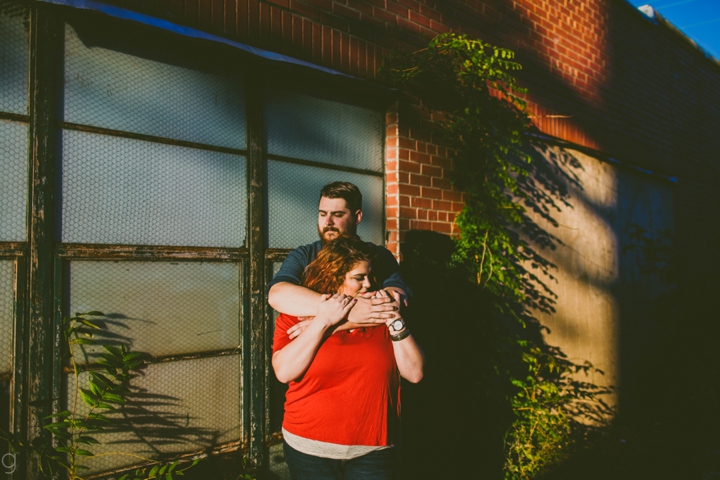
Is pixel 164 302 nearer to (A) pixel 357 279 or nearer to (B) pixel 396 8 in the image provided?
(A) pixel 357 279

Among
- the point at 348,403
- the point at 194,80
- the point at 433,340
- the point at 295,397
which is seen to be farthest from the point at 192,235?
the point at 433,340

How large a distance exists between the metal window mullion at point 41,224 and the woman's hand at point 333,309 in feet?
4.20

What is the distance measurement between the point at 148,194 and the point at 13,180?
1.89 feet

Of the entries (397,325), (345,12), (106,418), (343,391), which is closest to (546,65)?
(345,12)

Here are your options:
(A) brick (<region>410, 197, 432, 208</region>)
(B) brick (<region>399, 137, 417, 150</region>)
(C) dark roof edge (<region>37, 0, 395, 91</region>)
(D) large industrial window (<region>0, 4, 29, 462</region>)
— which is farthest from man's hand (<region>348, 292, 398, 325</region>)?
(B) brick (<region>399, 137, 417, 150</region>)

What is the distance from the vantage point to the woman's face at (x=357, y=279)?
2.15 meters

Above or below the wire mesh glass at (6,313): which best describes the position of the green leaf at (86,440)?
below

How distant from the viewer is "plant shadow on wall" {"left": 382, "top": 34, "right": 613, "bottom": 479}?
142 inches

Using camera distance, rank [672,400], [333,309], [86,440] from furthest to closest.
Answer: [672,400] < [86,440] < [333,309]

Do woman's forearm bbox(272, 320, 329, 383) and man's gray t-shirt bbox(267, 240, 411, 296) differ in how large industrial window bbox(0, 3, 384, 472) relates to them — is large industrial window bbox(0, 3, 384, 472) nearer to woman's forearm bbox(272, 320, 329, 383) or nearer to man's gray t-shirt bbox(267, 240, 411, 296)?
man's gray t-shirt bbox(267, 240, 411, 296)

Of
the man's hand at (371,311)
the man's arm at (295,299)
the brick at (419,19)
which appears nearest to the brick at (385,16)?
the brick at (419,19)

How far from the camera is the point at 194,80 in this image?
288 centimetres

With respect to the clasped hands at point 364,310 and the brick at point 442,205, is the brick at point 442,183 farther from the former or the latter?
the clasped hands at point 364,310

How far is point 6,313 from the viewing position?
2.26 meters
